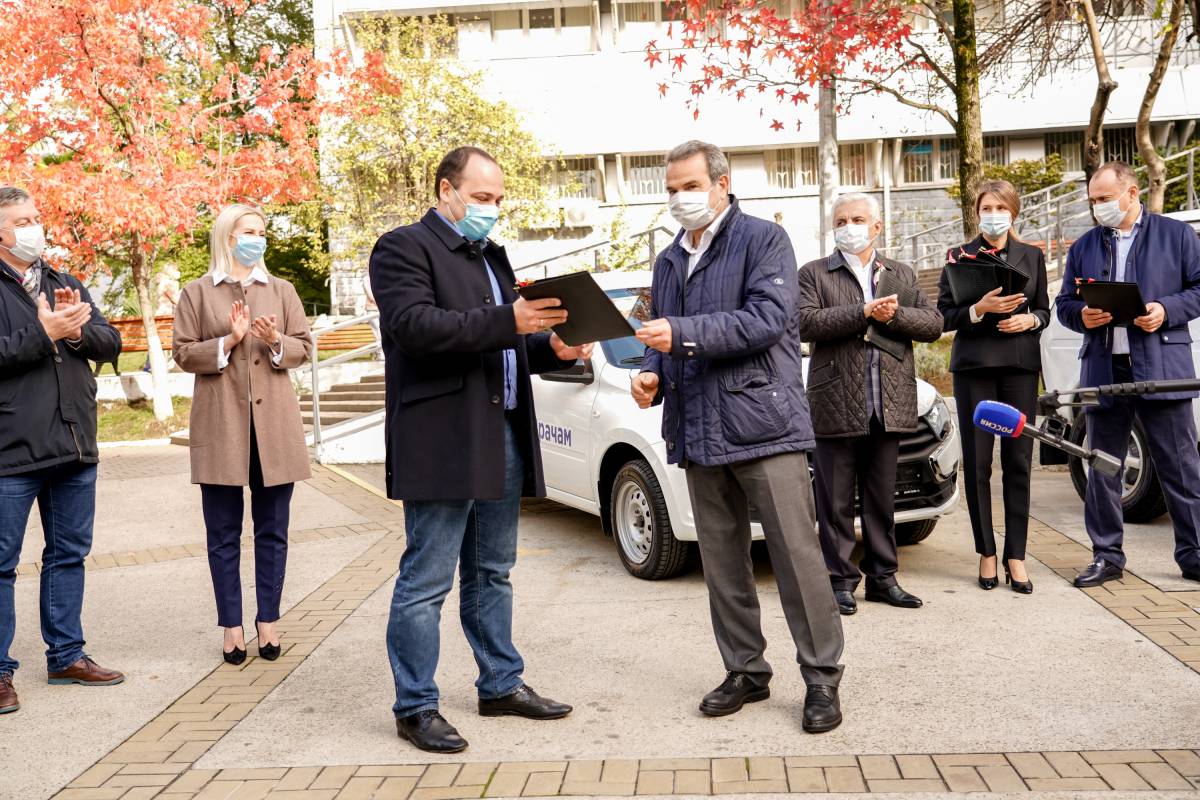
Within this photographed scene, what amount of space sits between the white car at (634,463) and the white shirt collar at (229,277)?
2.13 m

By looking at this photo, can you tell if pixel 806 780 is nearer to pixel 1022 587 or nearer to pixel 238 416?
pixel 1022 587

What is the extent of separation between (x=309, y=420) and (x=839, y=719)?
11835 mm

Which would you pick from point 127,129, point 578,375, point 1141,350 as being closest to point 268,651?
point 578,375

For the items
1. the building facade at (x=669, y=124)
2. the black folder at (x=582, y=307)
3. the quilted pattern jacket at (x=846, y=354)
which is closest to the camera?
the black folder at (x=582, y=307)

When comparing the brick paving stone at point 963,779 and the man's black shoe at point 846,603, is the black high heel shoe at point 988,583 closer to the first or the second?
the man's black shoe at point 846,603

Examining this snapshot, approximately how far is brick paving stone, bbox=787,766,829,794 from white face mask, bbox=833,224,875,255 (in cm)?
282

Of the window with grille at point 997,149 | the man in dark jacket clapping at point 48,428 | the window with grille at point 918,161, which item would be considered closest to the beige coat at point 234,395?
the man in dark jacket clapping at point 48,428

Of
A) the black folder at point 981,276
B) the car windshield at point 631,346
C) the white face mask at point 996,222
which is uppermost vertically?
the white face mask at point 996,222

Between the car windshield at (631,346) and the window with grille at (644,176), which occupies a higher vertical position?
the window with grille at (644,176)

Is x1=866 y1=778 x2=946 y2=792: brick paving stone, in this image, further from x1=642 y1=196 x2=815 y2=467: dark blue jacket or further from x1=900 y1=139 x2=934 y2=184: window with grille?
x1=900 y1=139 x2=934 y2=184: window with grille

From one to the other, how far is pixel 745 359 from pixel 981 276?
7.75 ft

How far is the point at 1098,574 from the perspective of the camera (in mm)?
6203

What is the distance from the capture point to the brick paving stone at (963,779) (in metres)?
3.67

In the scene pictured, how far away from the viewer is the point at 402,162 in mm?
23453
